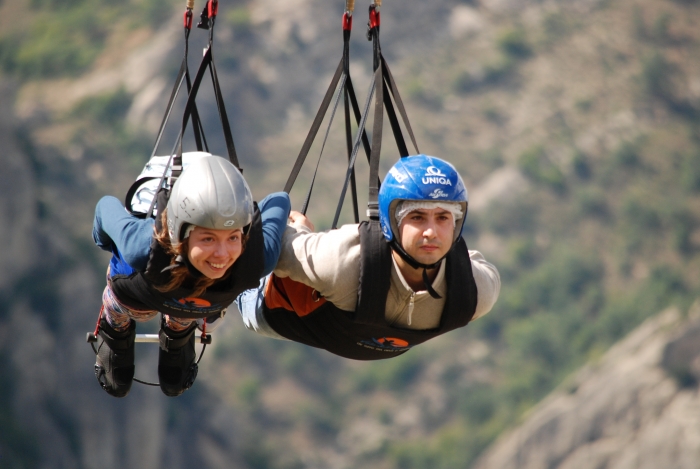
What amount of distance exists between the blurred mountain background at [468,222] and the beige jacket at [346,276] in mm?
29529

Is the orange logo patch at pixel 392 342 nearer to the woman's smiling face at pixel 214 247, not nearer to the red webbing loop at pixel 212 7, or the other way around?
the woman's smiling face at pixel 214 247

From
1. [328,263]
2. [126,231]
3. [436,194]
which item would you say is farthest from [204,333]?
[436,194]

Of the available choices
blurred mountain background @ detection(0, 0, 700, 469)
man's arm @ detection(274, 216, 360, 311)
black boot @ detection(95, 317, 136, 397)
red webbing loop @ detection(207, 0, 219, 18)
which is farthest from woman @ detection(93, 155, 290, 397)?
blurred mountain background @ detection(0, 0, 700, 469)

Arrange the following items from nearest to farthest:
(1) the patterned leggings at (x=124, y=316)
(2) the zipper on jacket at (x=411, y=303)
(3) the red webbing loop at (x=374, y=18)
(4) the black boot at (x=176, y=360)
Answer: (2) the zipper on jacket at (x=411, y=303)
(1) the patterned leggings at (x=124, y=316)
(3) the red webbing loop at (x=374, y=18)
(4) the black boot at (x=176, y=360)

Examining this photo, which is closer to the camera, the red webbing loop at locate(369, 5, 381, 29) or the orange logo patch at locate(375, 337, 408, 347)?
the orange logo patch at locate(375, 337, 408, 347)

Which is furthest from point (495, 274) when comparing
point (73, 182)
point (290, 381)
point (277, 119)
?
point (277, 119)

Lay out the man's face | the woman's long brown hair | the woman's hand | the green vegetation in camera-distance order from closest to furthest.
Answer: the woman's long brown hair → the man's face → the woman's hand → the green vegetation

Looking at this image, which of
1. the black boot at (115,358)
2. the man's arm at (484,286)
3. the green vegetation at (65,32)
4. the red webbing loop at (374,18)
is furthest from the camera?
the green vegetation at (65,32)

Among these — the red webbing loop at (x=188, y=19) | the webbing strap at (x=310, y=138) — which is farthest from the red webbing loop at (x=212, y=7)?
the webbing strap at (x=310, y=138)

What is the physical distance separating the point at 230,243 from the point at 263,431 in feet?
165

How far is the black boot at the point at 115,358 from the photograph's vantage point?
7.41 meters

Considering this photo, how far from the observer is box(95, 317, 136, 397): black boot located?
7410 mm

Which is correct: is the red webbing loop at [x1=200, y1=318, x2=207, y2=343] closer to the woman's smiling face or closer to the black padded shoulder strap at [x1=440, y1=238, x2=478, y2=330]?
the woman's smiling face

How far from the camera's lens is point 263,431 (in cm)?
5481
